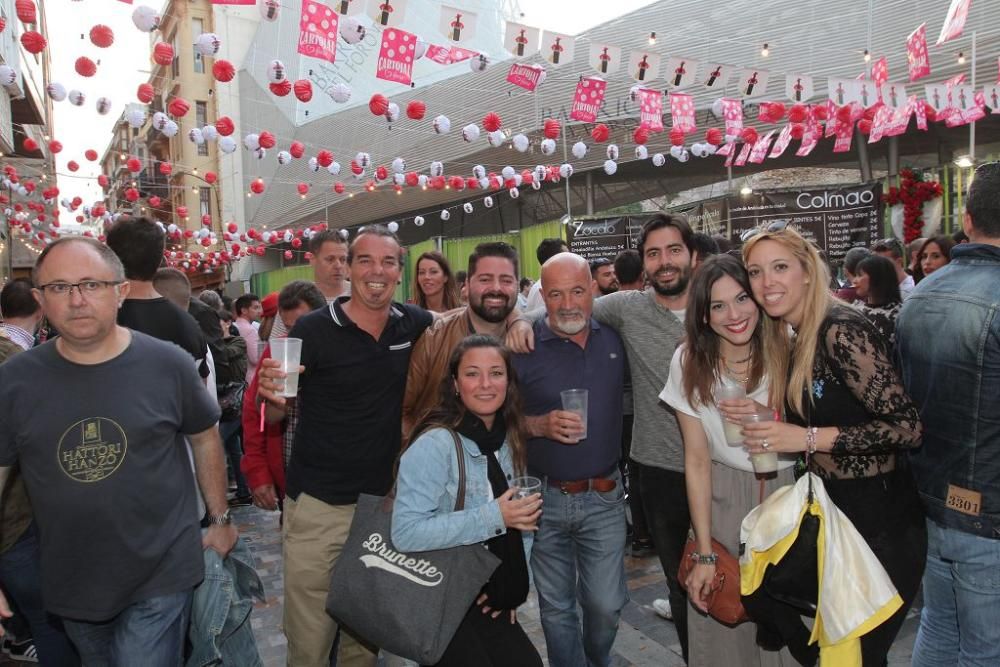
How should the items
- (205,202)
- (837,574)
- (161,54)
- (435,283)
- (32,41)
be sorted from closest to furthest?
(837,574) < (435,283) < (32,41) < (161,54) < (205,202)

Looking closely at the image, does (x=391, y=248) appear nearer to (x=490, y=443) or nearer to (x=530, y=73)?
(x=490, y=443)

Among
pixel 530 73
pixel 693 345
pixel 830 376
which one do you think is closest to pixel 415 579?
pixel 693 345

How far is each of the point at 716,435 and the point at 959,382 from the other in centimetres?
86

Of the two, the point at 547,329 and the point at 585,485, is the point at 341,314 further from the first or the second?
the point at 585,485

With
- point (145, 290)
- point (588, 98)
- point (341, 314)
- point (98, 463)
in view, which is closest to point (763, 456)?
point (341, 314)

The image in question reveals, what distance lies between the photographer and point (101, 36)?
7.20 metres

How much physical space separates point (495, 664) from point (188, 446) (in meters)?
1.49

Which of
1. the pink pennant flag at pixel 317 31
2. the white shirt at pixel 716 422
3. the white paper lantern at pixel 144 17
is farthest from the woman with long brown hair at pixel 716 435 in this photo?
the white paper lantern at pixel 144 17

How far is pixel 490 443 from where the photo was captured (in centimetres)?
258

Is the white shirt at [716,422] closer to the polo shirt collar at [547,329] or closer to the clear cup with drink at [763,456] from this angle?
the clear cup with drink at [763,456]

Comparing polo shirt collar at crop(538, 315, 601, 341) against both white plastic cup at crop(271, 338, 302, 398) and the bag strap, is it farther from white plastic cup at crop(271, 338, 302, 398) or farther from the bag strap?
white plastic cup at crop(271, 338, 302, 398)

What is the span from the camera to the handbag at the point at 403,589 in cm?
227

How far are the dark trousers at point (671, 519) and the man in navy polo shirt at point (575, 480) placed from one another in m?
0.16

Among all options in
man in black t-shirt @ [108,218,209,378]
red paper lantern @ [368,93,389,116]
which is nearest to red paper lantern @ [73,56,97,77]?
red paper lantern @ [368,93,389,116]
